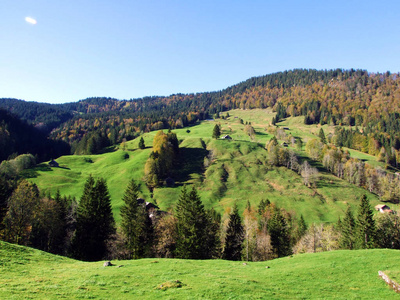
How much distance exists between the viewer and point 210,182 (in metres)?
136

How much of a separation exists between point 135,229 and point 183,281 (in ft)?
101

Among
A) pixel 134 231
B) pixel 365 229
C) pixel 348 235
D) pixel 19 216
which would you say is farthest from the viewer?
pixel 348 235

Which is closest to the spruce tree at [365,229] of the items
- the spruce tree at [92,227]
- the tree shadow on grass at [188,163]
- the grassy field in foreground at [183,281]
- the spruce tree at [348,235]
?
the spruce tree at [348,235]

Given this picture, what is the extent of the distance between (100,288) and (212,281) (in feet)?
29.4

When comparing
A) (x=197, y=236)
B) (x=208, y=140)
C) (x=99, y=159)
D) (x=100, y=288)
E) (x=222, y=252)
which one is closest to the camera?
(x=100, y=288)

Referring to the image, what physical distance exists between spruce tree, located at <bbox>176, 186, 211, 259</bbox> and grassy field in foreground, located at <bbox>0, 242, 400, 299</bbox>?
18.0 meters

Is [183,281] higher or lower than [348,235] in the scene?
higher

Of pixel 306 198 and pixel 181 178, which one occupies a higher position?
pixel 181 178

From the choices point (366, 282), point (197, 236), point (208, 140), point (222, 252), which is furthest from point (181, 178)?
point (366, 282)

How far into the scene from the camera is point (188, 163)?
158m

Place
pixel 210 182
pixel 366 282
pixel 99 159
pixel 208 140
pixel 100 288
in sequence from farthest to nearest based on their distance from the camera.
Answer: pixel 208 140 → pixel 99 159 → pixel 210 182 → pixel 366 282 → pixel 100 288

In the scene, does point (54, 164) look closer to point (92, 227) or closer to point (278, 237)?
point (92, 227)

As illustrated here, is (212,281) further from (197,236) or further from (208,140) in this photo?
(208,140)

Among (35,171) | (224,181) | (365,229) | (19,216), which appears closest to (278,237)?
(365,229)
